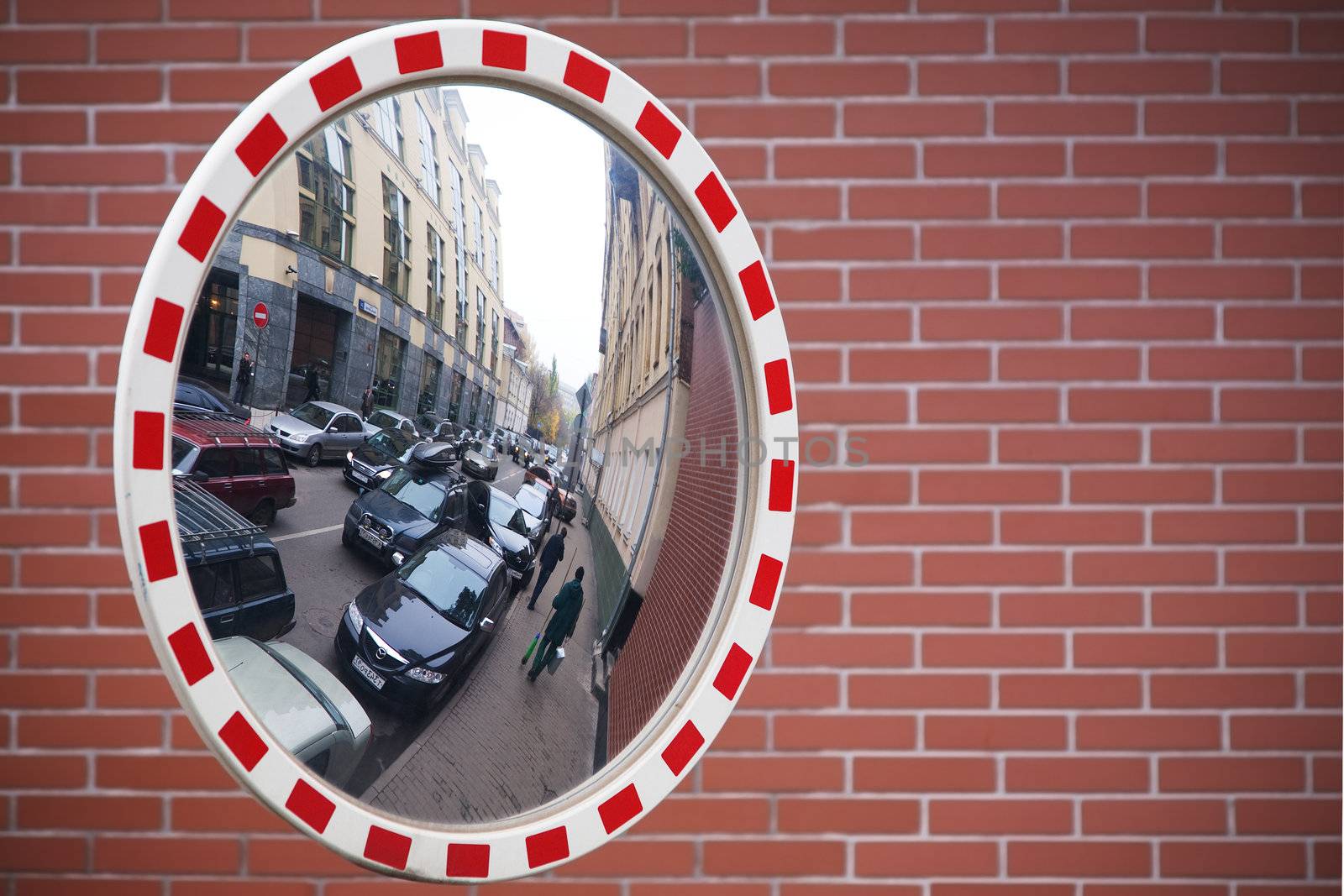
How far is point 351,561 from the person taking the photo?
5.05ft

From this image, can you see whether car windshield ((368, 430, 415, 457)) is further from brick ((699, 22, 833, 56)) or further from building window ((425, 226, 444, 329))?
brick ((699, 22, 833, 56))

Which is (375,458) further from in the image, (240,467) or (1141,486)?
(1141,486)

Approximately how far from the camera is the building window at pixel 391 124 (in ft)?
5.16

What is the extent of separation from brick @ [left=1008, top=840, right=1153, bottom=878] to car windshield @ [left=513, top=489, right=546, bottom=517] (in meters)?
1.40

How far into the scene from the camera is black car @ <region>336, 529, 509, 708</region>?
4.99 ft

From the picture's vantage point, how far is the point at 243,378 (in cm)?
153

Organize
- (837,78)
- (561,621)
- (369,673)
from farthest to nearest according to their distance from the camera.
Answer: (837,78) < (561,621) < (369,673)

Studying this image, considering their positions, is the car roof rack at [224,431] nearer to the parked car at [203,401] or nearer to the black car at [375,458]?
the parked car at [203,401]

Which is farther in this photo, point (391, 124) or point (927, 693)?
point (927, 693)

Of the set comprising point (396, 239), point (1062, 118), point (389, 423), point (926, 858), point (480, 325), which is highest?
point (1062, 118)

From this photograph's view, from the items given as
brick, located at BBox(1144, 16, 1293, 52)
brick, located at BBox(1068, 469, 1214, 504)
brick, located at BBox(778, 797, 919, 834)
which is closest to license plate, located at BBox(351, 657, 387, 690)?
brick, located at BBox(778, 797, 919, 834)

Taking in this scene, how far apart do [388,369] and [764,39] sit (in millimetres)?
1163

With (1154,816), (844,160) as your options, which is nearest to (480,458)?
(844,160)

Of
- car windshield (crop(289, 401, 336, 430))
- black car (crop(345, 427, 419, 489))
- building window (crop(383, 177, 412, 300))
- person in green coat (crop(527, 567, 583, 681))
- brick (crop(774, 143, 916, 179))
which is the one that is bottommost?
person in green coat (crop(527, 567, 583, 681))
